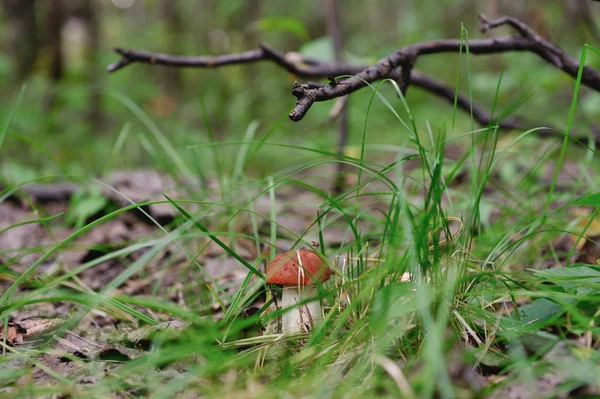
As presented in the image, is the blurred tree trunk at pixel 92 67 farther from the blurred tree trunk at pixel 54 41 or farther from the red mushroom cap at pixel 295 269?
the red mushroom cap at pixel 295 269

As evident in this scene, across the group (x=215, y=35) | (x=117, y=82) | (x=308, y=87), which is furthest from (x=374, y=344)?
(x=215, y=35)

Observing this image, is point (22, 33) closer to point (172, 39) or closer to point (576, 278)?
point (172, 39)

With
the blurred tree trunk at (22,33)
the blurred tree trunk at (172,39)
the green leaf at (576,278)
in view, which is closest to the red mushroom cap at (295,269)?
the green leaf at (576,278)

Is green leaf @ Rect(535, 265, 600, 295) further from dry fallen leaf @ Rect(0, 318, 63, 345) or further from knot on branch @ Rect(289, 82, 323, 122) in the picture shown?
dry fallen leaf @ Rect(0, 318, 63, 345)

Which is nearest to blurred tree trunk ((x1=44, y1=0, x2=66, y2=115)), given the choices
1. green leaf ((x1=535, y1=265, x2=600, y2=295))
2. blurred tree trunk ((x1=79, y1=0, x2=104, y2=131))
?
blurred tree trunk ((x1=79, y1=0, x2=104, y2=131))

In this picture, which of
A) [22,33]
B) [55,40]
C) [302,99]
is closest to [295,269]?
[302,99]

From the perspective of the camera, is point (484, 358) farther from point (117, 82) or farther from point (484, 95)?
point (117, 82)
